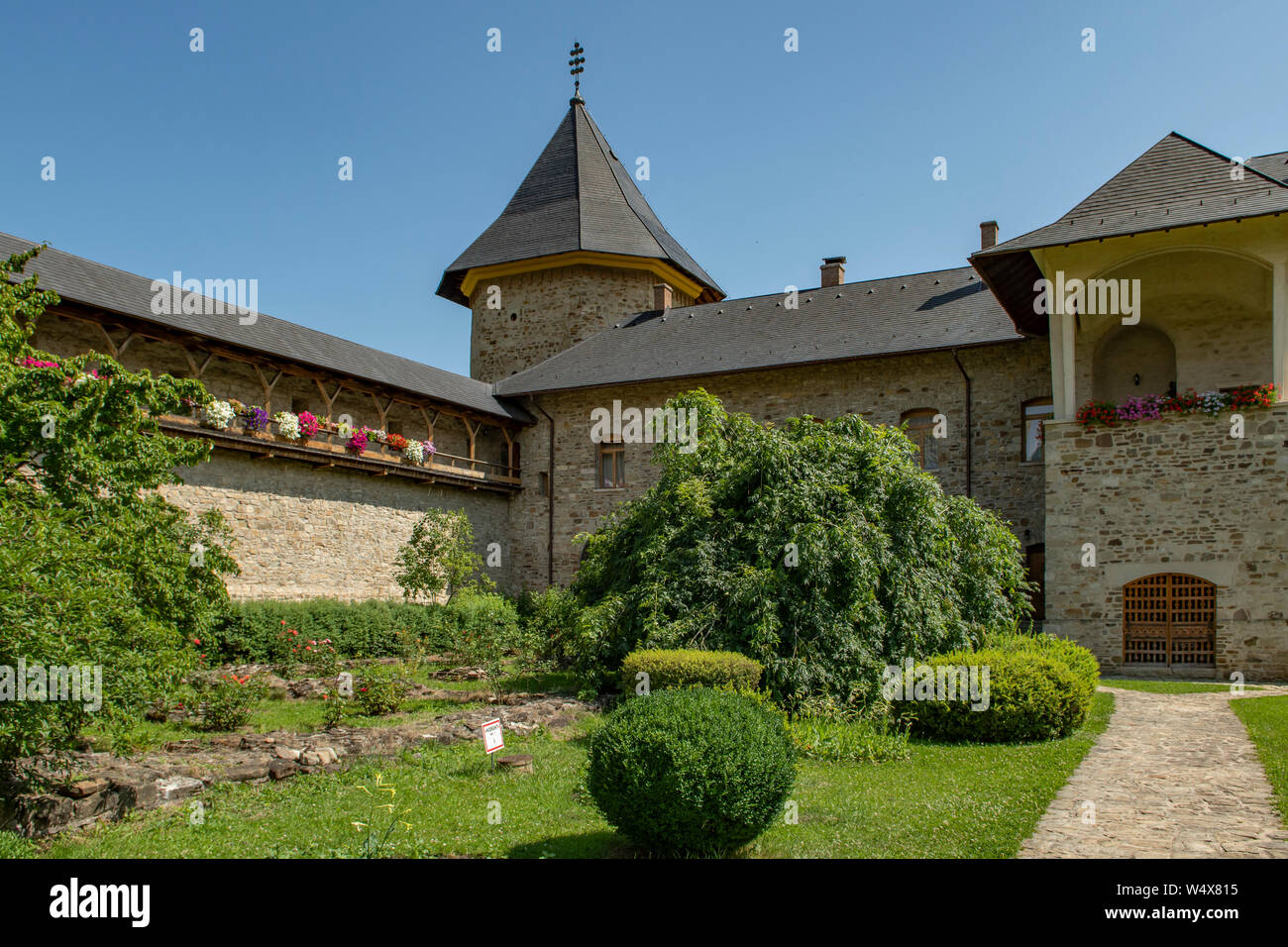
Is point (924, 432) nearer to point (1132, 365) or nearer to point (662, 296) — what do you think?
point (1132, 365)

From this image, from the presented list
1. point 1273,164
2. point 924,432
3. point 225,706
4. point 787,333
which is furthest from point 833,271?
point 225,706

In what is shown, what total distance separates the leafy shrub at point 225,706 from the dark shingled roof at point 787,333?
1324 cm

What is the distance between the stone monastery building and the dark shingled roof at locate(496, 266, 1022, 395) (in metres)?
0.08

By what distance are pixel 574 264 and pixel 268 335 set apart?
34.5 feet

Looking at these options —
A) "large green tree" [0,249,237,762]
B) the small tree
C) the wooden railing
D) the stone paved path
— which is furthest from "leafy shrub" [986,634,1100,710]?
the wooden railing

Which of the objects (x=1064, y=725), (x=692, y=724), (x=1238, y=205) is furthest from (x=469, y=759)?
(x=1238, y=205)

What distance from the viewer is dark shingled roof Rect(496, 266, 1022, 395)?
65.9ft

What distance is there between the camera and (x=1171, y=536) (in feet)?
50.6

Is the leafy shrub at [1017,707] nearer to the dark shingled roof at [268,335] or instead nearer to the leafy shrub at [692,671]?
the leafy shrub at [692,671]

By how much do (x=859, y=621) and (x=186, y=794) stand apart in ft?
23.6

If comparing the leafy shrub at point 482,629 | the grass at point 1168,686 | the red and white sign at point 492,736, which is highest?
the red and white sign at point 492,736

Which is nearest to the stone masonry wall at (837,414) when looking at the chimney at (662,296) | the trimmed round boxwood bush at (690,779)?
the chimney at (662,296)

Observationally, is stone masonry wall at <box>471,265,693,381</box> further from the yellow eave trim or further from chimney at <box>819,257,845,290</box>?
chimney at <box>819,257,845,290</box>

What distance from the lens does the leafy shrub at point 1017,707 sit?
9.68m
